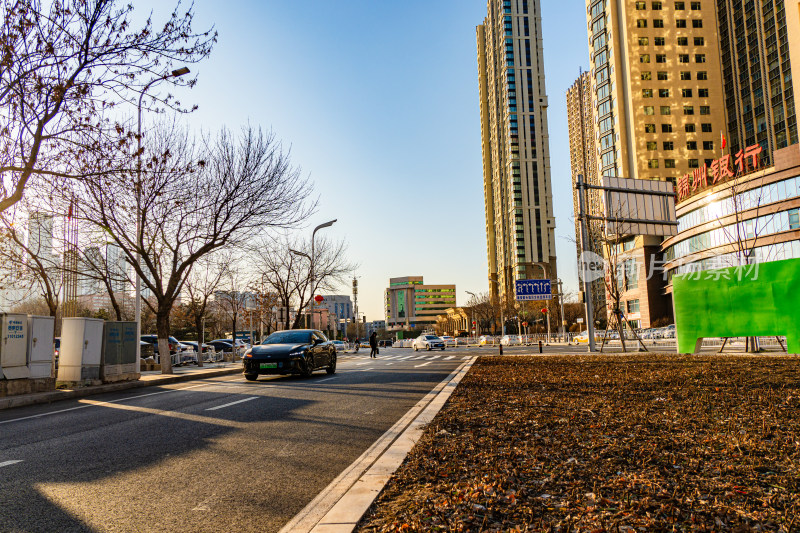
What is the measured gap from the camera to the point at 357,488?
13.1 feet

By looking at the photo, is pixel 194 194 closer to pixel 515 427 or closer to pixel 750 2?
pixel 515 427

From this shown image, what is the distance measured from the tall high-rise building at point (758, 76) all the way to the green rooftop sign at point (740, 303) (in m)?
71.5

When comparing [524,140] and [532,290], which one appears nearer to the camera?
[532,290]

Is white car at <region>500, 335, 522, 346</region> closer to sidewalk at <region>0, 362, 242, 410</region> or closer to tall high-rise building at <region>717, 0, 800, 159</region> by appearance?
sidewalk at <region>0, 362, 242, 410</region>

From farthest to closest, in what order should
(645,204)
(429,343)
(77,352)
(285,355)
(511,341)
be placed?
(511,341) < (429,343) < (645,204) < (285,355) < (77,352)

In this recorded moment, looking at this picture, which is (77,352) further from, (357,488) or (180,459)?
(357,488)

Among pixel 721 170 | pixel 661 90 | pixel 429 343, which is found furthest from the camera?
pixel 661 90

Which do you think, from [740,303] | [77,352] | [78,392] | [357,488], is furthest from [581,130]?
[357,488]

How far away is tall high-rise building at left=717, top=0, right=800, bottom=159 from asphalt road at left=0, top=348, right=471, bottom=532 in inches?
3436

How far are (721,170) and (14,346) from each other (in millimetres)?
55314

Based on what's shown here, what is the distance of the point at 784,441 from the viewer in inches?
191

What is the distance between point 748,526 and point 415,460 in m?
2.60

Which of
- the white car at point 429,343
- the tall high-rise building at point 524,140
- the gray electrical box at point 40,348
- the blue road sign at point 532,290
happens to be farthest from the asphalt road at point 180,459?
the tall high-rise building at point 524,140

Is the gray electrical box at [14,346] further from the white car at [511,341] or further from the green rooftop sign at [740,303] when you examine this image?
the white car at [511,341]
